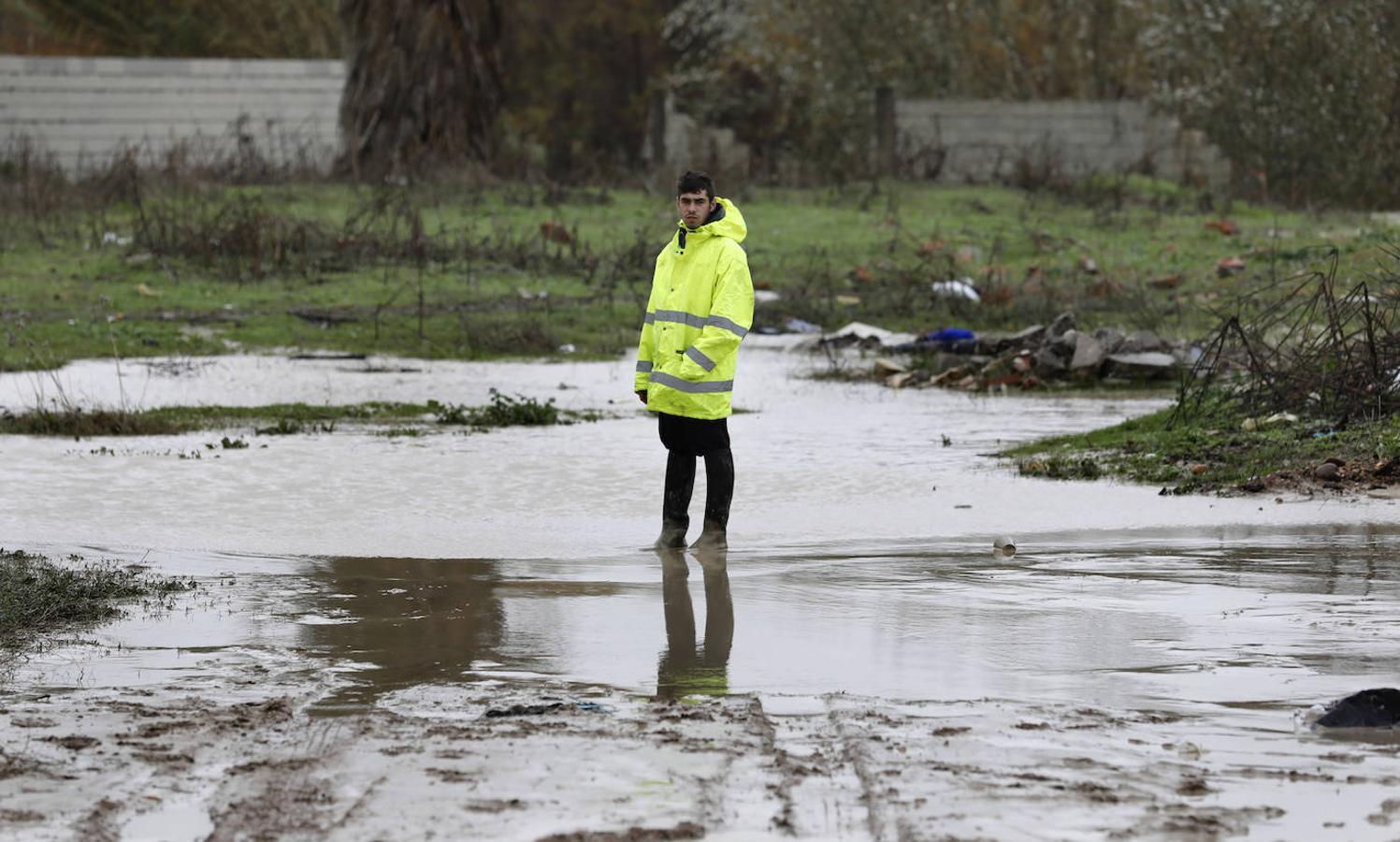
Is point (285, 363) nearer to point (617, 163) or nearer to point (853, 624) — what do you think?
point (853, 624)

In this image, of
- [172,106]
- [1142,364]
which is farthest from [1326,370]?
[172,106]

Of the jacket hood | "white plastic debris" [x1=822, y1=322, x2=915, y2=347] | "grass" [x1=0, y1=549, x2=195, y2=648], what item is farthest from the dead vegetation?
"white plastic debris" [x1=822, y1=322, x2=915, y2=347]

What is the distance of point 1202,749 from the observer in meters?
5.26

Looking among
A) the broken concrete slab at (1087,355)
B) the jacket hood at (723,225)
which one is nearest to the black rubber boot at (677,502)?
the jacket hood at (723,225)

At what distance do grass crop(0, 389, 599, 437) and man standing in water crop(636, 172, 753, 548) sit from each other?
13.2ft

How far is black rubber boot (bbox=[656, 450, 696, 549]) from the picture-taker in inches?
357

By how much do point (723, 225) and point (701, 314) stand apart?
407mm

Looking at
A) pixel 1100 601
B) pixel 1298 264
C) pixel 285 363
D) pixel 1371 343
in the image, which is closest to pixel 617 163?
pixel 1298 264

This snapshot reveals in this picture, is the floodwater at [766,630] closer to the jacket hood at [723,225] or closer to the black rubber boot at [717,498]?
the black rubber boot at [717,498]

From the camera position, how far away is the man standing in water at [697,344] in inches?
344

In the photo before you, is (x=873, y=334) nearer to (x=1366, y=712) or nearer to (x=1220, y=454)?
(x=1220, y=454)

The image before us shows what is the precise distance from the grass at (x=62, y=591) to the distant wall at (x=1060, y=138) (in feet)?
85.2

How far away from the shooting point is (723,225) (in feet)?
28.9

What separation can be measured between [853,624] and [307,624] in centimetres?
198
